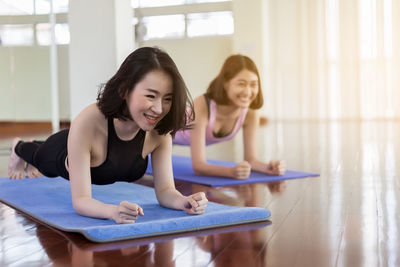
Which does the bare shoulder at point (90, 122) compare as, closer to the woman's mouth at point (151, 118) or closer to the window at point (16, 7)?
the woman's mouth at point (151, 118)

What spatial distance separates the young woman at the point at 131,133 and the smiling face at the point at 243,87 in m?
0.89

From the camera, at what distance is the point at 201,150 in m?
2.86

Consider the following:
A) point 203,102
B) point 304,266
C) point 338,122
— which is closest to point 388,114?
point 338,122

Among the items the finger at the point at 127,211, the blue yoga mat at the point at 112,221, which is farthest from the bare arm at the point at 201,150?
the finger at the point at 127,211

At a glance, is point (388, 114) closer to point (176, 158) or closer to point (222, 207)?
point (176, 158)

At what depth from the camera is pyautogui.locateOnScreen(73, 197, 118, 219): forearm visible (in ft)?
5.55

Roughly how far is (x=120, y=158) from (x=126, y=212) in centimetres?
38

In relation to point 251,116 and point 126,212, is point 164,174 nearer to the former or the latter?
point 126,212

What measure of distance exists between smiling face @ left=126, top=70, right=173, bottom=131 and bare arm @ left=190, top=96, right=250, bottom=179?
1.03 metres

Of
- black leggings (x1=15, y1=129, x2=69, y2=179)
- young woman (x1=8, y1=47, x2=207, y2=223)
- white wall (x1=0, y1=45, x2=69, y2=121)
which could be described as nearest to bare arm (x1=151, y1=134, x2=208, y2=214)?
young woman (x1=8, y1=47, x2=207, y2=223)

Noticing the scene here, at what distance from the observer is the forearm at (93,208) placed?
1.69 metres

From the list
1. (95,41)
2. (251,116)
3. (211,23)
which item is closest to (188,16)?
(211,23)

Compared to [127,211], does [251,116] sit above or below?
above

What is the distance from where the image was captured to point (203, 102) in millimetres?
2926
